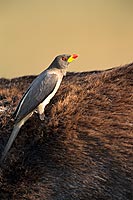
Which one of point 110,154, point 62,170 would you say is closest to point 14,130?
point 62,170

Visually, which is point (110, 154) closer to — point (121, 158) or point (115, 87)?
point (121, 158)

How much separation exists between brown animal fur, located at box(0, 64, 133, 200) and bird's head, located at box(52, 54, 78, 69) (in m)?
0.37

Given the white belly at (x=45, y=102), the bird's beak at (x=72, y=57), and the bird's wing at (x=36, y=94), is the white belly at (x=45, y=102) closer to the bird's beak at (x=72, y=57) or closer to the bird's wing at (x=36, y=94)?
the bird's wing at (x=36, y=94)

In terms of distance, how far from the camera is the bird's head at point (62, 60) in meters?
6.01

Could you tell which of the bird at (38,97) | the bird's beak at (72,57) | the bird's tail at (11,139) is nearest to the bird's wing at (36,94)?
the bird at (38,97)

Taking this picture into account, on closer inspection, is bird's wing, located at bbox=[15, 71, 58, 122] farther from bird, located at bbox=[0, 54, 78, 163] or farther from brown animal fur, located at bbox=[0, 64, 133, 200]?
brown animal fur, located at bbox=[0, 64, 133, 200]

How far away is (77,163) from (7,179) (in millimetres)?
768

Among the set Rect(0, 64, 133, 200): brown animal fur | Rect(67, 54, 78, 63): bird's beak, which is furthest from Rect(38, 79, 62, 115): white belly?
Rect(67, 54, 78, 63): bird's beak

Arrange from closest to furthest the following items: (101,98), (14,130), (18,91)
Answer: (14,130) → (101,98) → (18,91)

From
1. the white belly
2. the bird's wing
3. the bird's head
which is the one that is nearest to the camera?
the bird's wing

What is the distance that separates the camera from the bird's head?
6.01 metres

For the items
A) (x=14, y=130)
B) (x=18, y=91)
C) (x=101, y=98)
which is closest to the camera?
(x=14, y=130)

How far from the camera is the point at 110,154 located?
585cm

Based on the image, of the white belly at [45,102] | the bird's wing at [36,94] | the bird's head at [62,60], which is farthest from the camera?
the bird's head at [62,60]
